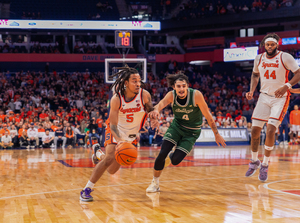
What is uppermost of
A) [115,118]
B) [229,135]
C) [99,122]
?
[115,118]

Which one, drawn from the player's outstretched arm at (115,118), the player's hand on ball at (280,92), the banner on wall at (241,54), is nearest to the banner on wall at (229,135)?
the banner on wall at (241,54)

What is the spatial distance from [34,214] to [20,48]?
24.3 metres

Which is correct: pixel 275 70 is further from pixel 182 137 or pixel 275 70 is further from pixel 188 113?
pixel 182 137

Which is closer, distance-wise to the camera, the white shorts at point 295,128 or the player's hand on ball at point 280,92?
the player's hand on ball at point 280,92

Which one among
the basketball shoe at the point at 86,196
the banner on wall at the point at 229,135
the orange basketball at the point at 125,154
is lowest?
the banner on wall at the point at 229,135

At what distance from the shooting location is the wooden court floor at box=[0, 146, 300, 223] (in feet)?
13.7

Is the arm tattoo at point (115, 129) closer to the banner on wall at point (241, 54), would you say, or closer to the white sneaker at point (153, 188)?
the white sneaker at point (153, 188)

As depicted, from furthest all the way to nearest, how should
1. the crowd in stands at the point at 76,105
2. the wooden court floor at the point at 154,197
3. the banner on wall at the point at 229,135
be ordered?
1. the banner on wall at the point at 229,135
2. the crowd in stands at the point at 76,105
3. the wooden court floor at the point at 154,197

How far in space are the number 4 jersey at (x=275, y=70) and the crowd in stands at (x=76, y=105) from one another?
5472 millimetres

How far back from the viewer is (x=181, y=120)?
19.4 feet

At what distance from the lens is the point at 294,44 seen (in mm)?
24859

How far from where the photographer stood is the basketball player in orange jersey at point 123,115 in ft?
16.8

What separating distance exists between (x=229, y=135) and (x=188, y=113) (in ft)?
41.3

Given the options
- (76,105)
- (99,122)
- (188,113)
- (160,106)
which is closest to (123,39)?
(99,122)
